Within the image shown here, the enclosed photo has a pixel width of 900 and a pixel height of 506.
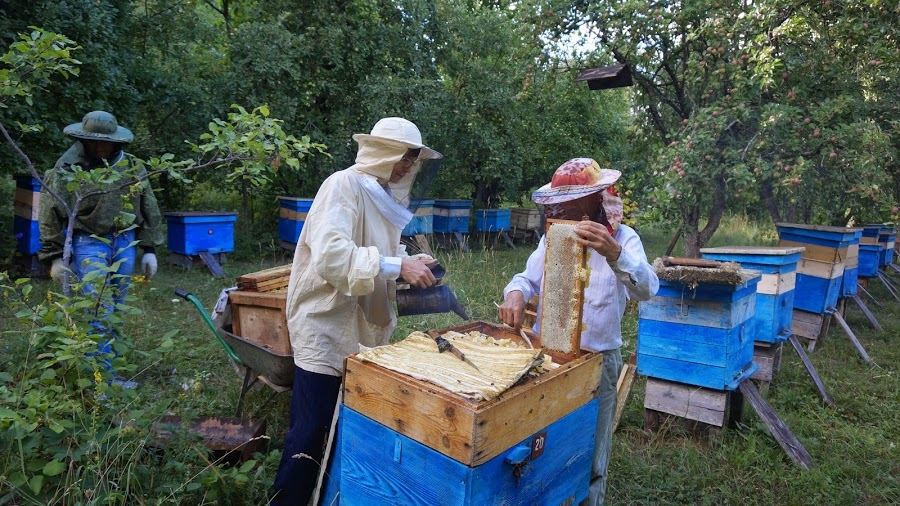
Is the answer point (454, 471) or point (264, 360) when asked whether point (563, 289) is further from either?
point (264, 360)

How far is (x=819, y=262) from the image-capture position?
214 inches

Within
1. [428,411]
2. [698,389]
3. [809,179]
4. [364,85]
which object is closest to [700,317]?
[698,389]

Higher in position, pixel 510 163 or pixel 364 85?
pixel 364 85

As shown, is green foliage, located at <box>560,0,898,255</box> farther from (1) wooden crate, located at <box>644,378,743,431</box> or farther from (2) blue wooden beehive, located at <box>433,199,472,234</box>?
(2) blue wooden beehive, located at <box>433,199,472,234</box>

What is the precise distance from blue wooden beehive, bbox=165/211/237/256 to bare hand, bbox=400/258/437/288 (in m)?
6.05

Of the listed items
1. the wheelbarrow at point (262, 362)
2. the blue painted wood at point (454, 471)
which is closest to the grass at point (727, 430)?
the wheelbarrow at point (262, 362)

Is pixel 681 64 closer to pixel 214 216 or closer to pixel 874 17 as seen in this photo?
pixel 874 17

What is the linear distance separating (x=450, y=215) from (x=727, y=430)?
7.13 m

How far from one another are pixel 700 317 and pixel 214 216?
20.5 feet

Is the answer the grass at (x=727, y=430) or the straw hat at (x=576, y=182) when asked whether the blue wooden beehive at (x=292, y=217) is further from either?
the straw hat at (x=576, y=182)

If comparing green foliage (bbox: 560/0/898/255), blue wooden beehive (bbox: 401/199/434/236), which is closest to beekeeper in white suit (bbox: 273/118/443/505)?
green foliage (bbox: 560/0/898/255)

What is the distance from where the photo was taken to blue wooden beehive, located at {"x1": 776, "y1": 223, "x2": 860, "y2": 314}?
5.36 meters

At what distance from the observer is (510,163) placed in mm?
10758

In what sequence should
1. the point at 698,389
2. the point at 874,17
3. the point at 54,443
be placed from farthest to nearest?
→ the point at 874,17 → the point at 698,389 → the point at 54,443
